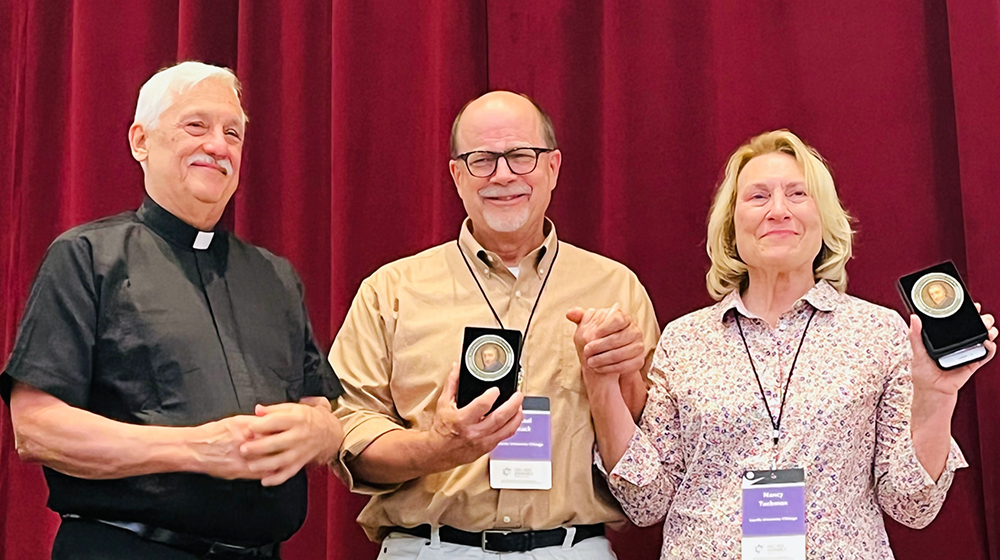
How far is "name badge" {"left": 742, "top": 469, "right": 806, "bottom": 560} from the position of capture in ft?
7.11

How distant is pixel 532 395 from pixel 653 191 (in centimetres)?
85

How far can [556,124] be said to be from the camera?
3.04 m

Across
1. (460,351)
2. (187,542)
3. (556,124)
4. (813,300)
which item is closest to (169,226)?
(187,542)

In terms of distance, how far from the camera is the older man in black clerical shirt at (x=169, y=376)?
5.92ft

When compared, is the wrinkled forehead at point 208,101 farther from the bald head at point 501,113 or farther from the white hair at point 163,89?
the bald head at point 501,113

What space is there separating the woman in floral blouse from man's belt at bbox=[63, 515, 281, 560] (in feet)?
2.84

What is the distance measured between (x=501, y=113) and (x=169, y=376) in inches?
42.5

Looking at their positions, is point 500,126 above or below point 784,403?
above

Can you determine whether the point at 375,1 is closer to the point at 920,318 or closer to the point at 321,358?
the point at 321,358

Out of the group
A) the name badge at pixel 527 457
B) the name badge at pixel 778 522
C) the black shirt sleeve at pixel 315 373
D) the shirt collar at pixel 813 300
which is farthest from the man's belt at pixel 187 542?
the shirt collar at pixel 813 300

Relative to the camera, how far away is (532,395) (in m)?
2.42

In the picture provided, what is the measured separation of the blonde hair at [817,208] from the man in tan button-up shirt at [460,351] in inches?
8.6

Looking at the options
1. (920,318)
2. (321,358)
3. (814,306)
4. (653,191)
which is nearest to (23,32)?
(321,358)

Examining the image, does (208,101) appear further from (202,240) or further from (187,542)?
(187,542)
